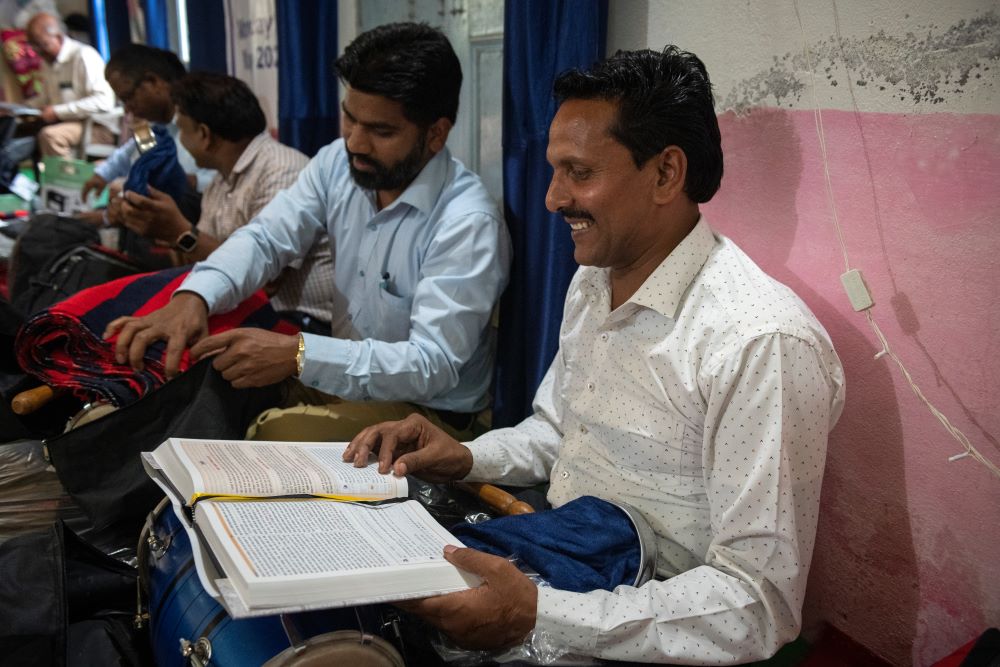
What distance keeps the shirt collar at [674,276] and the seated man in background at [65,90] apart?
5.56 m

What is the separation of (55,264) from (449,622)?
2.00 metres

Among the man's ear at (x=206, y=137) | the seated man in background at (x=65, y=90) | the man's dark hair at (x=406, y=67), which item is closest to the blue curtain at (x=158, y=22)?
the seated man in background at (x=65, y=90)

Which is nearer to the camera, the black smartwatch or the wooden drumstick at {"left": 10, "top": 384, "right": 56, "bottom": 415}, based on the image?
the wooden drumstick at {"left": 10, "top": 384, "right": 56, "bottom": 415}

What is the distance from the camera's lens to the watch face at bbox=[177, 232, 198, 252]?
8.07ft

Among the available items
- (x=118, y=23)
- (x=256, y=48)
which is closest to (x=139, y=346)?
(x=256, y=48)

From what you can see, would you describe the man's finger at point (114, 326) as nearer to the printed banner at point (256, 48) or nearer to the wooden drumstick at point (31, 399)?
the wooden drumstick at point (31, 399)

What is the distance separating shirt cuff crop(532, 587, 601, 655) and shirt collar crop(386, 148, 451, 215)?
3.74 feet

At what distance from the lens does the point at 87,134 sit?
5566mm

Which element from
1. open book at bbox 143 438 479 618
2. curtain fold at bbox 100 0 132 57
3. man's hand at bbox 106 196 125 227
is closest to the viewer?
open book at bbox 143 438 479 618

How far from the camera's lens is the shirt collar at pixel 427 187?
1.94m

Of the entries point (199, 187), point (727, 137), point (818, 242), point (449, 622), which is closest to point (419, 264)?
point (727, 137)

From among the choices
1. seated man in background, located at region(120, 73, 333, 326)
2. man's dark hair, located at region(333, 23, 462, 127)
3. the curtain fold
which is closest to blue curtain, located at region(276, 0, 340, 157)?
seated man in background, located at region(120, 73, 333, 326)

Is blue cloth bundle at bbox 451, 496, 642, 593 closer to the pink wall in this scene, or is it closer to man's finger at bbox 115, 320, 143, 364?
the pink wall

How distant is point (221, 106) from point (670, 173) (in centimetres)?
192
